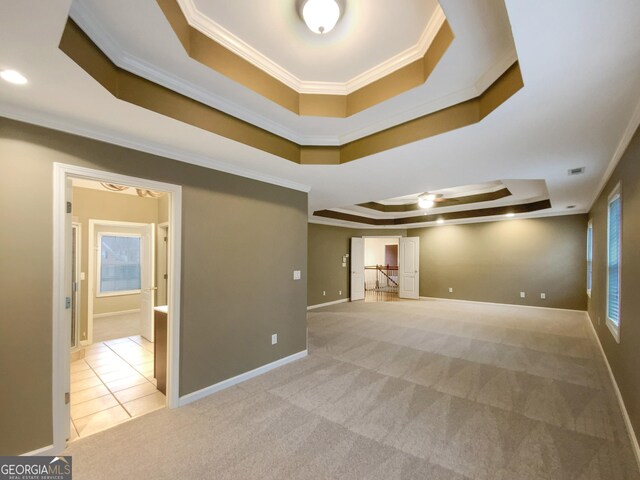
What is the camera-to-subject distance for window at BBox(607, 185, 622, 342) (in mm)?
3107

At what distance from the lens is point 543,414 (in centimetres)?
255

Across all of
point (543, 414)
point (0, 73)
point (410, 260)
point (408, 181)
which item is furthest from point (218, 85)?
point (410, 260)

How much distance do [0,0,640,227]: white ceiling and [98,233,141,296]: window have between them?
6.03m

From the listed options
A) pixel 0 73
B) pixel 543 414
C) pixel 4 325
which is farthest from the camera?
pixel 543 414

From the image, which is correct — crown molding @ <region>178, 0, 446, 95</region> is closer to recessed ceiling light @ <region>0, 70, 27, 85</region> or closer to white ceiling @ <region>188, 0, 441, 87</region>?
white ceiling @ <region>188, 0, 441, 87</region>

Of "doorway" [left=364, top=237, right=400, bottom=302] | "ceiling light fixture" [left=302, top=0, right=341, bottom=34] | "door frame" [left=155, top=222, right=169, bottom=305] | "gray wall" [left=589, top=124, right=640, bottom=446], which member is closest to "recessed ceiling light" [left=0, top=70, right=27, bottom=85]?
"ceiling light fixture" [left=302, top=0, right=341, bottom=34]

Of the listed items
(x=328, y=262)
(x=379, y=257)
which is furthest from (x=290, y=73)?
(x=379, y=257)

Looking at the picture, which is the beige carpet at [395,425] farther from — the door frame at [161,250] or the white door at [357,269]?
the white door at [357,269]

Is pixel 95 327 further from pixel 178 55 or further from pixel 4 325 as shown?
pixel 178 55

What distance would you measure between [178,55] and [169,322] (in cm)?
229

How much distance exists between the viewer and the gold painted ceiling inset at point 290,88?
165 centimetres

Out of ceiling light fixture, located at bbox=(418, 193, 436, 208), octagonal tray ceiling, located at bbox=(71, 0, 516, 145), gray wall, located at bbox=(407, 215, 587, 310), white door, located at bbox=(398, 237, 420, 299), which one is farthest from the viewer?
white door, located at bbox=(398, 237, 420, 299)

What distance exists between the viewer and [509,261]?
7.62 meters

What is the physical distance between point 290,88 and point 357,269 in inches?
292
